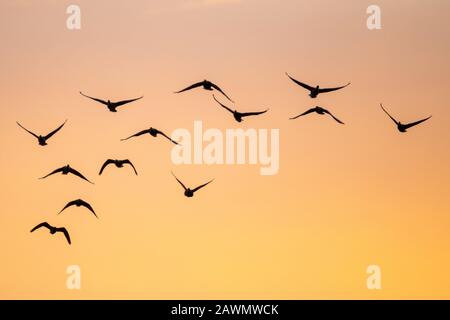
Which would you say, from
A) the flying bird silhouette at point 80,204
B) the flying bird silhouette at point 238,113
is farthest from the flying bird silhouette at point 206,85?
the flying bird silhouette at point 80,204

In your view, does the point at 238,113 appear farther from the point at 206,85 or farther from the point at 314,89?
the point at 314,89

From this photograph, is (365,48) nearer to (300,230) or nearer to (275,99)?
(275,99)

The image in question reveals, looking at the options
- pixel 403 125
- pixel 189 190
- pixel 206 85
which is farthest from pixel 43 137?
pixel 403 125

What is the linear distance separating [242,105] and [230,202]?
89 cm

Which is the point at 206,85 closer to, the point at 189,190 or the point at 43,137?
the point at 189,190

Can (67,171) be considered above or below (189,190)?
above

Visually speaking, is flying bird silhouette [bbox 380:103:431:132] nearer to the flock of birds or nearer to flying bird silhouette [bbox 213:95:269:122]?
the flock of birds

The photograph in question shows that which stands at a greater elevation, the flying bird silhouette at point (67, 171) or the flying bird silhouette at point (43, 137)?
the flying bird silhouette at point (43, 137)

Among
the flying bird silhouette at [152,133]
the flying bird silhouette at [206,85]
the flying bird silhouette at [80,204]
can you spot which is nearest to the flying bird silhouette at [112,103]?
the flying bird silhouette at [152,133]

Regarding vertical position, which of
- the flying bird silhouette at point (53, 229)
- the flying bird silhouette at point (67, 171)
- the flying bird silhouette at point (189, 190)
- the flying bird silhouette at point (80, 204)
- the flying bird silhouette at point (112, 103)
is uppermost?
the flying bird silhouette at point (112, 103)

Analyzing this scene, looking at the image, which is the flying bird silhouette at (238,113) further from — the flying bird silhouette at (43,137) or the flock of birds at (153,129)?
the flying bird silhouette at (43,137)

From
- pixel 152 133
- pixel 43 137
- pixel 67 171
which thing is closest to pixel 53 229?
pixel 67 171

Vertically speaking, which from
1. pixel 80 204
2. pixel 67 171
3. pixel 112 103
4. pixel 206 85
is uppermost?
pixel 206 85

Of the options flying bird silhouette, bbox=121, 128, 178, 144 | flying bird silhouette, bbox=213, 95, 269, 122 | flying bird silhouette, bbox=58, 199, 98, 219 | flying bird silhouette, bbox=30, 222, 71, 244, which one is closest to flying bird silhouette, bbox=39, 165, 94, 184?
flying bird silhouette, bbox=58, 199, 98, 219
